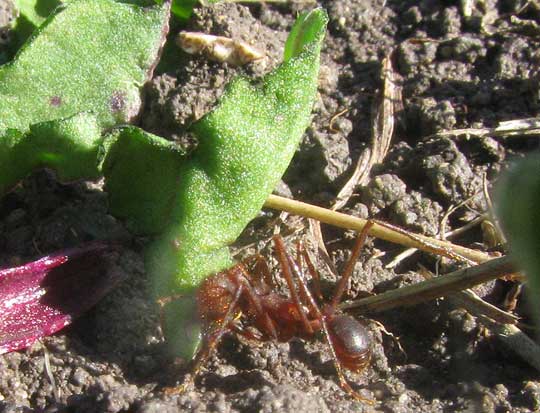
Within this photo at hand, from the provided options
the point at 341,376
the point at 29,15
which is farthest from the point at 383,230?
the point at 29,15

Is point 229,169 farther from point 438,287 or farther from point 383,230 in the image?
point 438,287

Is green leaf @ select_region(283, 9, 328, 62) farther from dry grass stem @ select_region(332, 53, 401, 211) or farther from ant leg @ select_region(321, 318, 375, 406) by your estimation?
ant leg @ select_region(321, 318, 375, 406)

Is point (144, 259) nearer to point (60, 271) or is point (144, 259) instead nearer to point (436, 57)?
point (60, 271)

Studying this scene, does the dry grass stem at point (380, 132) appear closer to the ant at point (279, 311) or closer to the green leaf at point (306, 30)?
the ant at point (279, 311)

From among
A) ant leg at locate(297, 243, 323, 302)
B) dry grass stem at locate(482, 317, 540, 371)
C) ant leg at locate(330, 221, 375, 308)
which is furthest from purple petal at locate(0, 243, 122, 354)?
dry grass stem at locate(482, 317, 540, 371)

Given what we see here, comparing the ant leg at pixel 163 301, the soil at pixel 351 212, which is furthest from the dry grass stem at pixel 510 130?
the ant leg at pixel 163 301

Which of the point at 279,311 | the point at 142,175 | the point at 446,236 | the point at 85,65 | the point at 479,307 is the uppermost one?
the point at 85,65

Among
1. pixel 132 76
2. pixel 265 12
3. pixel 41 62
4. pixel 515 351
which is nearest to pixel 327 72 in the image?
pixel 265 12
